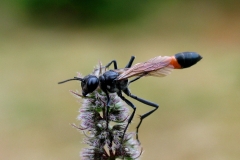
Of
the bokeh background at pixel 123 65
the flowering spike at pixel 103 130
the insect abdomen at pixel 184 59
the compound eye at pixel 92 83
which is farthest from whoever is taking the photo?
the bokeh background at pixel 123 65

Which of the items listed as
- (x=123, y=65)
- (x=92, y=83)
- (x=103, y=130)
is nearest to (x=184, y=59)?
(x=92, y=83)

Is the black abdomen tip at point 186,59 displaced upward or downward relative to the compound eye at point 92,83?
upward

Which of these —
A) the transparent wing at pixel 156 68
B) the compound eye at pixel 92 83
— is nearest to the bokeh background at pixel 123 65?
the transparent wing at pixel 156 68

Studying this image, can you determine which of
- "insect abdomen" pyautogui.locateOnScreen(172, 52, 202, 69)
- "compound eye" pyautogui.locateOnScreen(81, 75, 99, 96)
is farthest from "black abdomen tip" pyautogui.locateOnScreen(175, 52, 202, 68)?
"compound eye" pyautogui.locateOnScreen(81, 75, 99, 96)

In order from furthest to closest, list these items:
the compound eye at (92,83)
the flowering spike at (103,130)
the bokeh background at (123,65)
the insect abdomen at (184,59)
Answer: the bokeh background at (123,65) → the insect abdomen at (184,59) → the compound eye at (92,83) → the flowering spike at (103,130)

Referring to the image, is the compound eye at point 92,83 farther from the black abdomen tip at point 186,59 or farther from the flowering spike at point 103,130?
the black abdomen tip at point 186,59

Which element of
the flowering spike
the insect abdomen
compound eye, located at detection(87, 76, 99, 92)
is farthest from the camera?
the insect abdomen

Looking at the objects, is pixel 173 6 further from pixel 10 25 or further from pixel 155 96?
pixel 155 96

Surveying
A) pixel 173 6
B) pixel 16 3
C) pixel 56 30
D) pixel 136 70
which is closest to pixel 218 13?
pixel 173 6

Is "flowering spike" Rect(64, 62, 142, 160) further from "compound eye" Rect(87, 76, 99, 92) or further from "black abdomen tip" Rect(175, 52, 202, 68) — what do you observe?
"black abdomen tip" Rect(175, 52, 202, 68)
